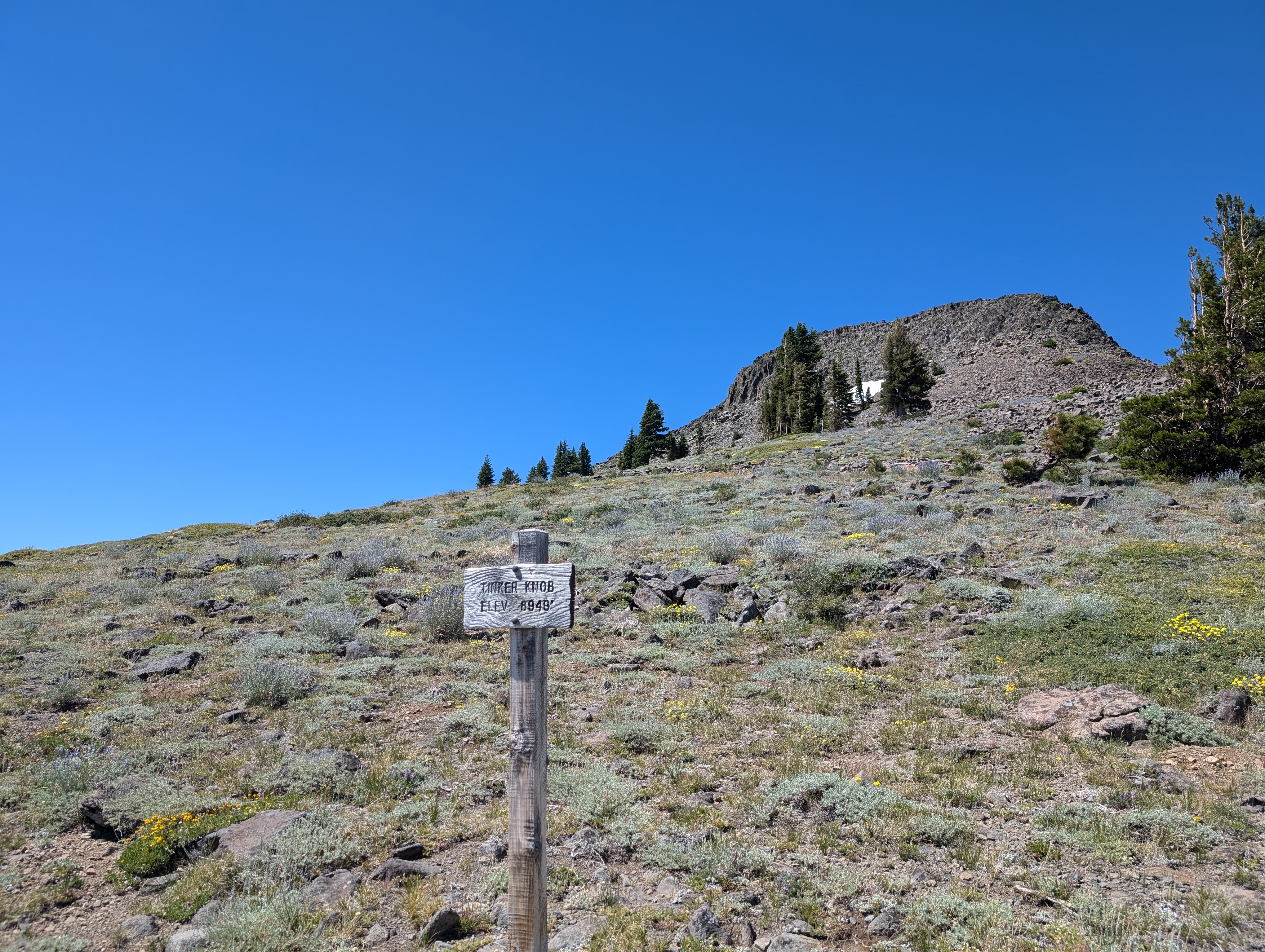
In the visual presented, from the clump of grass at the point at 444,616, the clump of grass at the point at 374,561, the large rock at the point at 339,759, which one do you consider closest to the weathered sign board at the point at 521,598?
the large rock at the point at 339,759

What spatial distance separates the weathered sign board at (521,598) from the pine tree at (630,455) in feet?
233

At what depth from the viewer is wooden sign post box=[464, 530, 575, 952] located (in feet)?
13.9

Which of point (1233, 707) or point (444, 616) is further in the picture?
point (444, 616)

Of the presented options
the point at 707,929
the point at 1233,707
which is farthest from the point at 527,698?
the point at 1233,707

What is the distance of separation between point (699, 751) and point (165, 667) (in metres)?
8.93

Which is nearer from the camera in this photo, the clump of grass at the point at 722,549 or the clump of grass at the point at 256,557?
the clump of grass at the point at 722,549

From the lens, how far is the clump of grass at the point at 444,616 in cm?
1283

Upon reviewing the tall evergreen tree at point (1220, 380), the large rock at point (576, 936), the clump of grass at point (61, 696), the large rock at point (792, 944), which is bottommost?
the large rock at point (576, 936)

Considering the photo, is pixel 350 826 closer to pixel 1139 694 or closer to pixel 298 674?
pixel 298 674

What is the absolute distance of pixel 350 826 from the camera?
6.15m

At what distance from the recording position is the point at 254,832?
19.6 ft

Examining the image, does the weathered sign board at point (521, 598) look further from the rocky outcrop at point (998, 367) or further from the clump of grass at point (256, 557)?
the rocky outcrop at point (998, 367)

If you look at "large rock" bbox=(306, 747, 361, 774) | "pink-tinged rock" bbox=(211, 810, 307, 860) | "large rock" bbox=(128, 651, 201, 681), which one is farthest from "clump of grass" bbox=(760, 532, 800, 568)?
"large rock" bbox=(128, 651, 201, 681)

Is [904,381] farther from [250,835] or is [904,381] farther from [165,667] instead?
[250,835]
